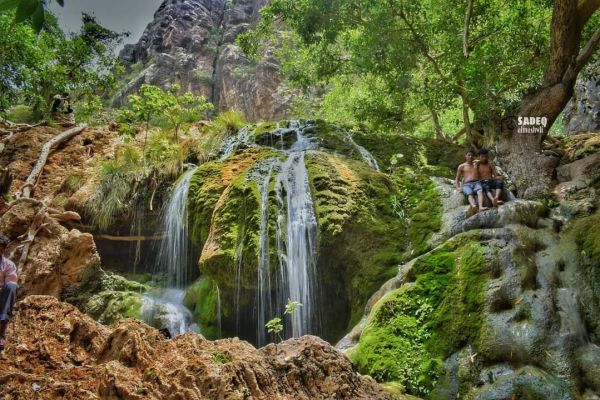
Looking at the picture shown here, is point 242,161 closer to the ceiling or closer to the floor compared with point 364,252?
closer to the ceiling

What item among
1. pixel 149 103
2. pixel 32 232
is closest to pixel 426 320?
pixel 32 232

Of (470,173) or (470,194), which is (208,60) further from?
(470,194)

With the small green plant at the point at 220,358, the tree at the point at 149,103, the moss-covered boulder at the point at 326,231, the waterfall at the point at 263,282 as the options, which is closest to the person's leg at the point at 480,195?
the moss-covered boulder at the point at 326,231

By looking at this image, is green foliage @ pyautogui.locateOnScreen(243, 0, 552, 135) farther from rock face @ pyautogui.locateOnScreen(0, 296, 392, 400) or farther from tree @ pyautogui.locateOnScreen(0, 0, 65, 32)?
tree @ pyautogui.locateOnScreen(0, 0, 65, 32)

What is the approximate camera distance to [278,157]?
32.9 feet

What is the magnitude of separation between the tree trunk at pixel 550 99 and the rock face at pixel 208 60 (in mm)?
19870

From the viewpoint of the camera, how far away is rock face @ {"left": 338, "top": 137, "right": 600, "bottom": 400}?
4591 millimetres

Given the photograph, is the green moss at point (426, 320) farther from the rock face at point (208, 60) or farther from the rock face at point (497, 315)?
the rock face at point (208, 60)

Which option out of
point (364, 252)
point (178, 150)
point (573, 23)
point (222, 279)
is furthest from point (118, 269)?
point (573, 23)

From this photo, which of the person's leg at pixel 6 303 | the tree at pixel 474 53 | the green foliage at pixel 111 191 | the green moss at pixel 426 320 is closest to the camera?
the person's leg at pixel 6 303

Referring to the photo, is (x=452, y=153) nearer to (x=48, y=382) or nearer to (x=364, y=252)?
(x=364, y=252)

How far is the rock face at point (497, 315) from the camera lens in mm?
4591

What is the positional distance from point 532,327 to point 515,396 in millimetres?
901

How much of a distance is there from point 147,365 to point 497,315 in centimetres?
384
